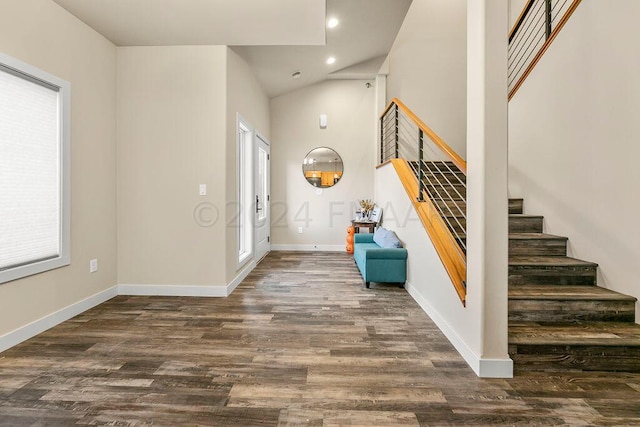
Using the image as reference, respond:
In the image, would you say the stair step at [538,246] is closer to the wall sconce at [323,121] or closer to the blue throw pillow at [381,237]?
the blue throw pillow at [381,237]

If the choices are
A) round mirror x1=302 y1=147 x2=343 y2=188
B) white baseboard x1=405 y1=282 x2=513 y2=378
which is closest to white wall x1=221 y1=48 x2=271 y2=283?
round mirror x1=302 y1=147 x2=343 y2=188

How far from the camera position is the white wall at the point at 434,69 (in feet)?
18.9

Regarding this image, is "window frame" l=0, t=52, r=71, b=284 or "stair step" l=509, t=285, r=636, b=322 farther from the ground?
"window frame" l=0, t=52, r=71, b=284

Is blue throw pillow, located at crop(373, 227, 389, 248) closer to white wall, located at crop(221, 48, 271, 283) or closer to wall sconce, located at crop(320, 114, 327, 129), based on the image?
white wall, located at crop(221, 48, 271, 283)

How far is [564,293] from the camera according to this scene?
2414 mm

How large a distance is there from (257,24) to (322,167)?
364 centimetres

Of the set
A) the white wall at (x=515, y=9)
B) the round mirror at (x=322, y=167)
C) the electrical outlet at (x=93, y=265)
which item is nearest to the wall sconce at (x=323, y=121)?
the round mirror at (x=322, y=167)

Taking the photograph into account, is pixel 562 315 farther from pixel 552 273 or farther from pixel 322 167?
pixel 322 167

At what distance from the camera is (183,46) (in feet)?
11.9

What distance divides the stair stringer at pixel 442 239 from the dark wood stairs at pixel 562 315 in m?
0.38

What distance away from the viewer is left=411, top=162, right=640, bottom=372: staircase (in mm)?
2078

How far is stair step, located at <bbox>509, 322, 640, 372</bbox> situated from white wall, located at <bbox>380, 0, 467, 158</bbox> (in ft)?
14.1

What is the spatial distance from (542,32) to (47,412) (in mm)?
5310

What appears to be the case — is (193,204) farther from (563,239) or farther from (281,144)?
(563,239)
